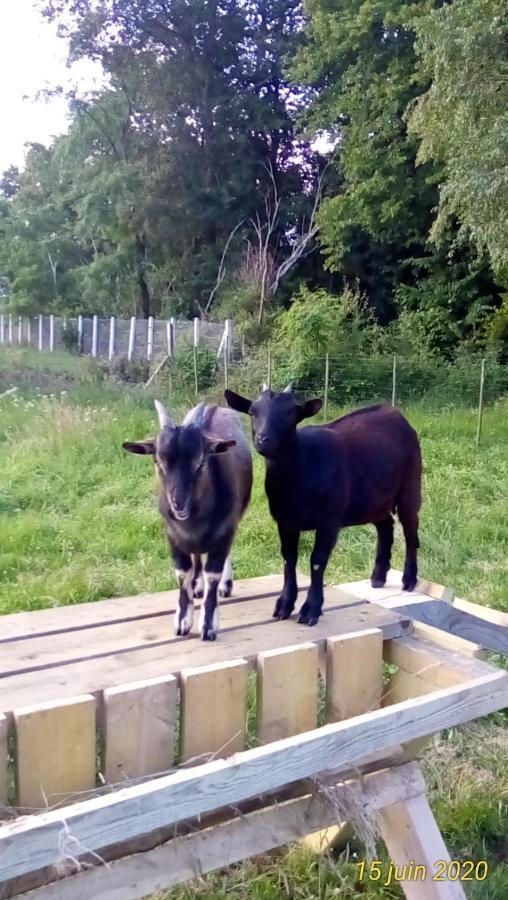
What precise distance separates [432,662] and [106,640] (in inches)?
45.9

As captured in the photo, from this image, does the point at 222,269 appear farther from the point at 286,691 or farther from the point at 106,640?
the point at 286,691

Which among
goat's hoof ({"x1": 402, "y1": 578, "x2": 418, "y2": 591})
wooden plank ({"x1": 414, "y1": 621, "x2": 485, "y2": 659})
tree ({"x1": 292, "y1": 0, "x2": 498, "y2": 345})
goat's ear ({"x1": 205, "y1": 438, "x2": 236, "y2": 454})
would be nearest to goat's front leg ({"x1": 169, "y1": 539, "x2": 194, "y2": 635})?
goat's ear ({"x1": 205, "y1": 438, "x2": 236, "y2": 454})

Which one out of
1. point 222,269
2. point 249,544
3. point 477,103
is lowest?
point 249,544

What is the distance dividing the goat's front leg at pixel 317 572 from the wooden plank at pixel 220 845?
598 millimetres

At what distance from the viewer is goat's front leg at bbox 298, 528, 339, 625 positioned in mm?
2805

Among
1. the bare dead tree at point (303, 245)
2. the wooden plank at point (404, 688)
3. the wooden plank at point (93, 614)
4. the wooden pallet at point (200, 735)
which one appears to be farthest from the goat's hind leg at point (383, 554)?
the bare dead tree at point (303, 245)

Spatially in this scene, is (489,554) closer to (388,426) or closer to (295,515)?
(388,426)

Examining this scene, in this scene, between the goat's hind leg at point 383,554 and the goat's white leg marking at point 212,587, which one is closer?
the goat's white leg marking at point 212,587

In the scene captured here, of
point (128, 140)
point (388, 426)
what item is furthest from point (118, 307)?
point (388, 426)

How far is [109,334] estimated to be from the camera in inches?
1062

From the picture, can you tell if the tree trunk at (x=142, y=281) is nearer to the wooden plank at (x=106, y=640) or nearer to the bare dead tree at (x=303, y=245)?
the bare dead tree at (x=303, y=245)

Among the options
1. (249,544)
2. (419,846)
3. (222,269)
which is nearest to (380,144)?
(222,269)

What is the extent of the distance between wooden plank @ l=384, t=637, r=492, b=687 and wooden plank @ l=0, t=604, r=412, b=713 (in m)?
0.07

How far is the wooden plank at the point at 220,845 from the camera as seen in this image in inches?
82.7
